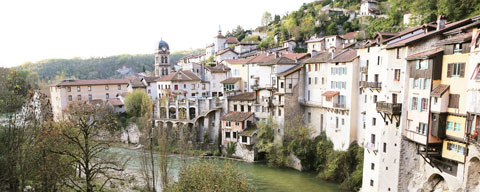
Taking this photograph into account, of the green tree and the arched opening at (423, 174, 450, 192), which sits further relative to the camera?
the green tree

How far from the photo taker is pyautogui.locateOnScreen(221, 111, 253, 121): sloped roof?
4088 cm

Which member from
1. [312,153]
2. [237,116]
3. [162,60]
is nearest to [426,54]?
[312,153]

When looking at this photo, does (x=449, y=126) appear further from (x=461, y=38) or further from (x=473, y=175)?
(x=461, y=38)

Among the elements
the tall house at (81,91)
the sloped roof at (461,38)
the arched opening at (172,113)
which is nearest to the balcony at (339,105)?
the sloped roof at (461,38)

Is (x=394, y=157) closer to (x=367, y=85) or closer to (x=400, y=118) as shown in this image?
(x=400, y=118)

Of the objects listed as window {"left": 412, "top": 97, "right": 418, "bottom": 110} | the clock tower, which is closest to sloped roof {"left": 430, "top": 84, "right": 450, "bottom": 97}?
window {"left": 412, "top": 97, "right": 418, "bottom": 110}

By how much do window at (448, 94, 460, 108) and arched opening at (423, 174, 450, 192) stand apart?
18.9 ft

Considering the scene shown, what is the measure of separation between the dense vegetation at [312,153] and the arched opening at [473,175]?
34.5ft

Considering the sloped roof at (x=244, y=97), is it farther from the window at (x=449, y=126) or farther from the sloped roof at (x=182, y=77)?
the window at (x=449, y=126)

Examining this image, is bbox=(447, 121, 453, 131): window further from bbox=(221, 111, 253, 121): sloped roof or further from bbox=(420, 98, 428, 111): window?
bbox=(221, 111, 253, 121): sloped roof

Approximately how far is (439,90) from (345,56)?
14503 mm

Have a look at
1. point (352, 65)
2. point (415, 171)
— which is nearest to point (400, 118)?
point (415, 171)

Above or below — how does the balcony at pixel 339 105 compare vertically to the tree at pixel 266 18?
below

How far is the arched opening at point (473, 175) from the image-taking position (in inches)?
693
